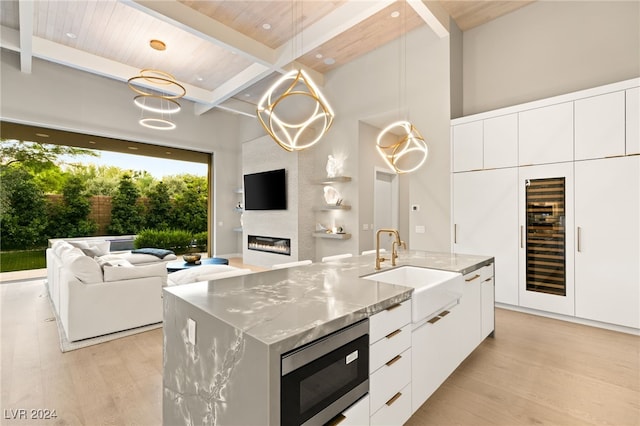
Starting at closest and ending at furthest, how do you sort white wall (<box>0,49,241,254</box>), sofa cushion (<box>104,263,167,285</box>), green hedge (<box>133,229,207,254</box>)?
1. sofa cushion (<box>104,263,167,285</box>)
2. white wall (<box>0,49,241,254</box>)
3. green hedge (<box>133,229,207,254</box>)

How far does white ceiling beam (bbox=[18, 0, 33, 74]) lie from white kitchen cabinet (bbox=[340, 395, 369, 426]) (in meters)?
5.53

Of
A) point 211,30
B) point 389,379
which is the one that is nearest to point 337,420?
point 389,379

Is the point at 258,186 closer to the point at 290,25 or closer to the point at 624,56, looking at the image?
the point at 290,25

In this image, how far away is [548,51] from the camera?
166 inches

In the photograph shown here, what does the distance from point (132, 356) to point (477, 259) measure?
328 centimetres

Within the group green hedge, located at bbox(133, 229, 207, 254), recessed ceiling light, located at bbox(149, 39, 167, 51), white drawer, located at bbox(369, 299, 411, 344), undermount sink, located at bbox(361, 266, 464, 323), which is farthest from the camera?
green hedge, located at bbox(133, 229, 207, 254)

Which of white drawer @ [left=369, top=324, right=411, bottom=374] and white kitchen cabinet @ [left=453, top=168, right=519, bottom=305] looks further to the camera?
white kitchen cabinet @ [left=453, top=168, right=519, bottom=305]

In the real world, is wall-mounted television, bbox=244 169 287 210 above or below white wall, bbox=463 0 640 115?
below

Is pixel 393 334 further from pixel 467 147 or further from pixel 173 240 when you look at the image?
pixel 173 240

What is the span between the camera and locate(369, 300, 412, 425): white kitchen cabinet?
53.9 inches

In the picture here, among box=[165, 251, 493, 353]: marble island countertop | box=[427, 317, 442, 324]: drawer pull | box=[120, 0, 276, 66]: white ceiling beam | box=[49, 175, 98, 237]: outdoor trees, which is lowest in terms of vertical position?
box=[427, 317, 442, 324]: drawer pull

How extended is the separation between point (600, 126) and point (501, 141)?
985 mm

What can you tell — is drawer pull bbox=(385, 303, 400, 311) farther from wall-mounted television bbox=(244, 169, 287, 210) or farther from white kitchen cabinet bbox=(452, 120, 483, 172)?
wall-mounted television bbox=(244, 169, 287, 210)

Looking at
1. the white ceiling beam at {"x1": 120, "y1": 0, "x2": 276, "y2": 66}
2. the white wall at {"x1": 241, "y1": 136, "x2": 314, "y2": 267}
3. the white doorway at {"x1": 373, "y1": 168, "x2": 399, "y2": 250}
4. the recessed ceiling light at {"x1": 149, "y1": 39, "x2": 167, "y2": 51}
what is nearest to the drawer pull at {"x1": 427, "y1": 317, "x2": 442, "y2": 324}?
the white doorway at {"x1": 373, "y1": 168, "x2": 399, "y2": 250}
